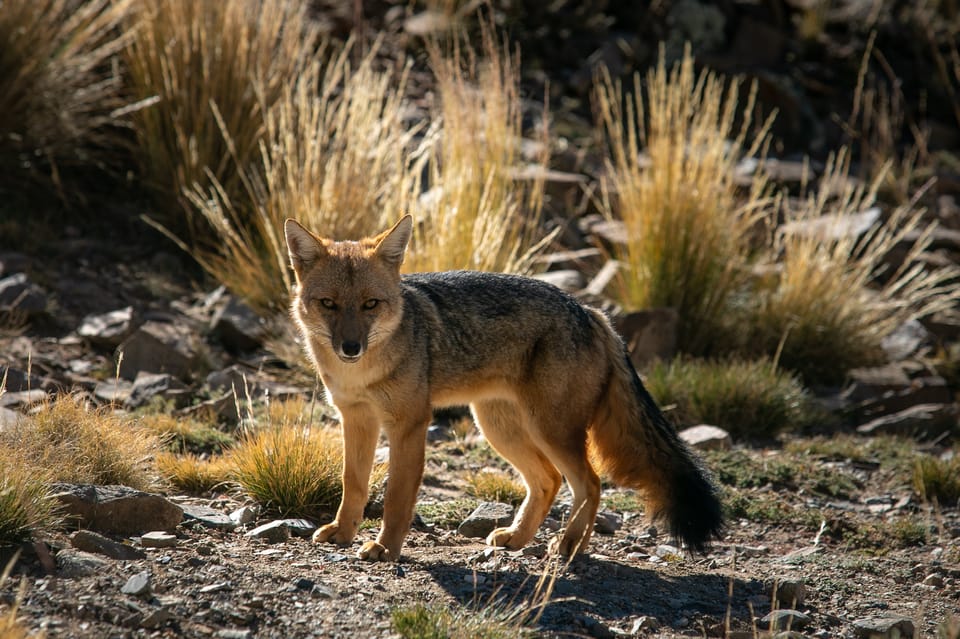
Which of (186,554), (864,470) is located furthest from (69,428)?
(864,470)

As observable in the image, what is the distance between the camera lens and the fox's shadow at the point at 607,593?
4.01 m

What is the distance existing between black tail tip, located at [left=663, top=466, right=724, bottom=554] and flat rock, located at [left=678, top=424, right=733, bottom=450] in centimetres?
212

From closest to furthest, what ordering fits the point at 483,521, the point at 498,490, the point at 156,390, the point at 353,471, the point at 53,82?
1. the point at 353,471
2. the point at 483,521
3. the point at 498,490
4. the point at 156,390
5. the point at 53,82

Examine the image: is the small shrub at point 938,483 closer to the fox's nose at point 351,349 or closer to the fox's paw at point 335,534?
the fox's paw at point 335,534

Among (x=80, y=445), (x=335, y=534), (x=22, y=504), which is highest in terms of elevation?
(x=22, y=504)

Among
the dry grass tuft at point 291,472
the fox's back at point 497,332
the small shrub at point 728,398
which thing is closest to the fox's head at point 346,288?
the fox's back at point 497,332

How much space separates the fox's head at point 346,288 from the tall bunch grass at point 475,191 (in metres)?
2.56

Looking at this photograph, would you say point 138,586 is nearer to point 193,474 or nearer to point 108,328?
point 193,474

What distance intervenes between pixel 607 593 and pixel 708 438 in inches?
106

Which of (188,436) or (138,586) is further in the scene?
(188,436)

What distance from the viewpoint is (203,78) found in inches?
351

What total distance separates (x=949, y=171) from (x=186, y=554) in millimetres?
10847

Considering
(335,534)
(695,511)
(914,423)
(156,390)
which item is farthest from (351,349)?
(914,423)

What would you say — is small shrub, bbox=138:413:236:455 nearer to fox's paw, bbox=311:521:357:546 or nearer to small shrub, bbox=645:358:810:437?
fox's paw, bbox=311:521:357:546
